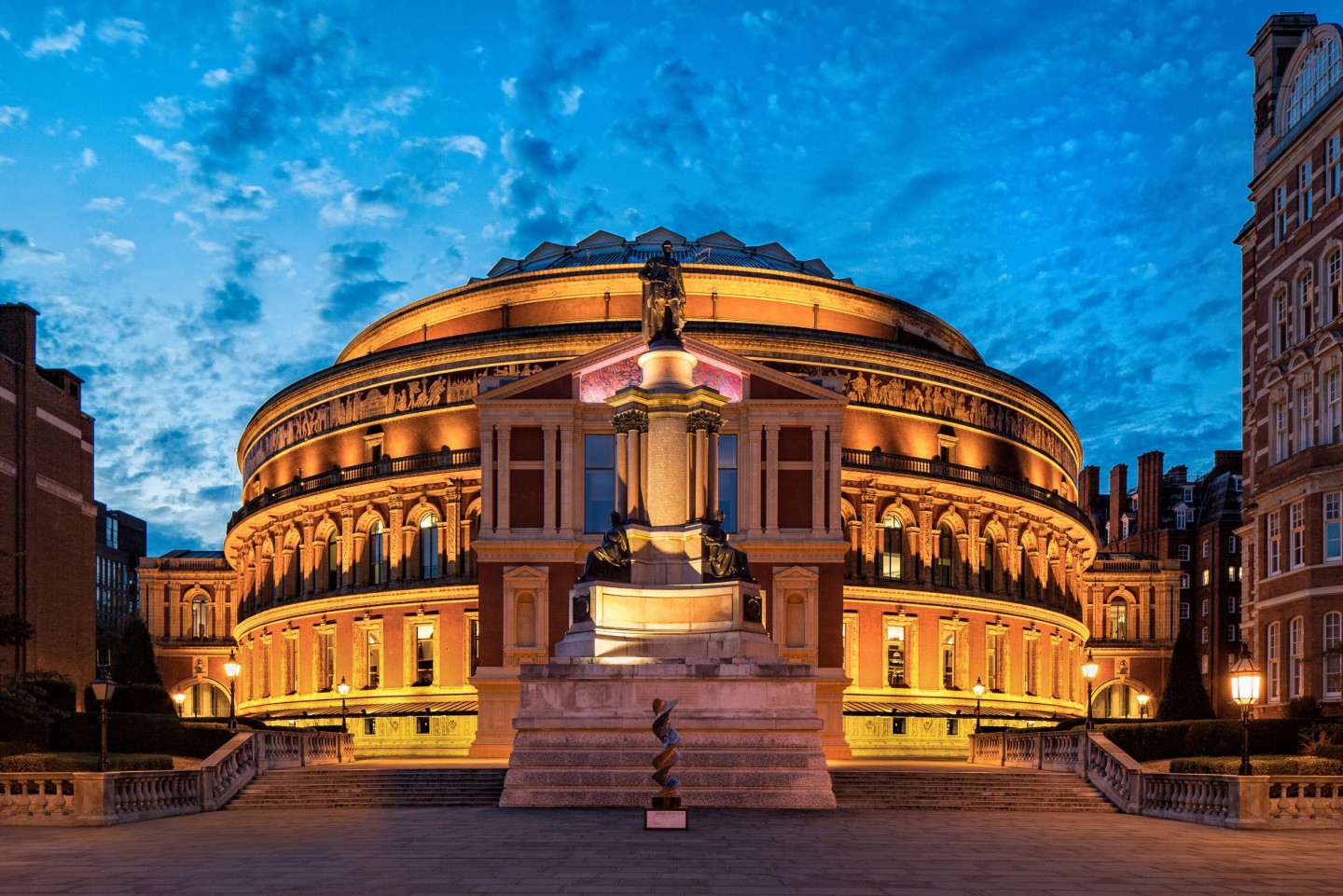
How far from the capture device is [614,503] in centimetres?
6109

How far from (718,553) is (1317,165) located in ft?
91.6

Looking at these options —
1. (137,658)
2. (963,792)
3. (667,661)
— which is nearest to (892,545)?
(137,658)

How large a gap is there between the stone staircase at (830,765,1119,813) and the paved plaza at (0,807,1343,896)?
2915 millimetres

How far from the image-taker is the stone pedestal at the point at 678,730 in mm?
33625

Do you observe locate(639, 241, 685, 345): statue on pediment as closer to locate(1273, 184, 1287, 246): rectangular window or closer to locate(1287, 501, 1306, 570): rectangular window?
locate(1287, 501, 1306, 570): rectangular window

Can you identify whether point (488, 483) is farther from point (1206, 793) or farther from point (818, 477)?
point (1206, 793)

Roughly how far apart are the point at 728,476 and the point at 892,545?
16987 millimetres

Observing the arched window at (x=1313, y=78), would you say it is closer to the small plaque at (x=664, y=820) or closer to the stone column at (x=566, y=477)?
the stone column at (x=566, y=477)

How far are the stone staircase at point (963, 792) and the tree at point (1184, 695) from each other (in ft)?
72.7

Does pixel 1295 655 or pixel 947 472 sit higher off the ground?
pixel 947 472

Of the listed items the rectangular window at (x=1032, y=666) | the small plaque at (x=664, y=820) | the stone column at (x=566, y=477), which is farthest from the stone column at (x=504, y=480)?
the small plaque at (x=664, y=820)

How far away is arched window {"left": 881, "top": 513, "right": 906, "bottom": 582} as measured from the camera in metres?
76.5

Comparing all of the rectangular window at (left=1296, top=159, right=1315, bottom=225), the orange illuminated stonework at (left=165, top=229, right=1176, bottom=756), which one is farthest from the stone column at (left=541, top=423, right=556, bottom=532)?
the rectangular window at (left=1296, top=159, right=1315, bottom=225)

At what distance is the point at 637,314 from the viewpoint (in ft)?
267
